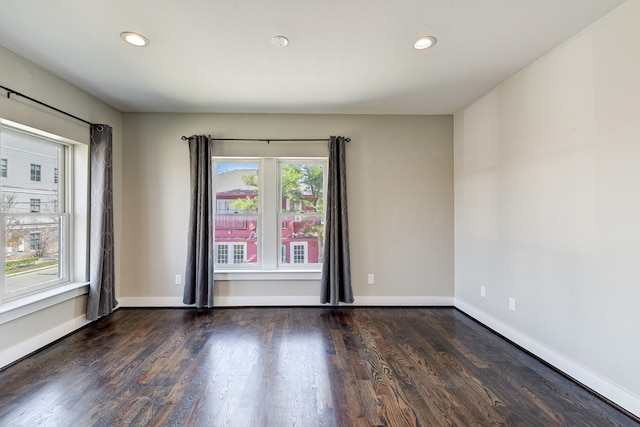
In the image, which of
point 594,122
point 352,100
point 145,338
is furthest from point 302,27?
Result: point 145,338

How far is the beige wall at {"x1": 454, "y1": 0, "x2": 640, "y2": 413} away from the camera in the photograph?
1826mm

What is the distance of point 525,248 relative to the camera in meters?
2.67

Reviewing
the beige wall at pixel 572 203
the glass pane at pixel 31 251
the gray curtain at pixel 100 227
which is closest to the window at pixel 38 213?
the glass pane at pixel 31 251

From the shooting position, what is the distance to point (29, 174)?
272cm

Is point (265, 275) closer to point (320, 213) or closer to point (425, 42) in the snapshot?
point (320, 213)

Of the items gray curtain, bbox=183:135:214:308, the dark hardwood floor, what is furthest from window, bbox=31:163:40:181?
the dark hardwood floor

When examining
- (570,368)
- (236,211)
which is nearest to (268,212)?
(236,211)

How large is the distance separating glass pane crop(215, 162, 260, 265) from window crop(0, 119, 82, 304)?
1.44 meters

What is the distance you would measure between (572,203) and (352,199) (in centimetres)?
223

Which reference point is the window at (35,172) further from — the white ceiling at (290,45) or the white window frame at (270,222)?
the white window frame at (270,222)

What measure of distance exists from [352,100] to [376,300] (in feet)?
8.41

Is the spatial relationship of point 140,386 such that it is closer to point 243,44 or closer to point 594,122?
point 243,44

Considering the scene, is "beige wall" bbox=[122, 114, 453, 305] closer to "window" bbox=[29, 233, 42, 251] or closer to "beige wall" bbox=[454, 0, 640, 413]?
"beige wall" bbox=[454, 0, 640, 413]

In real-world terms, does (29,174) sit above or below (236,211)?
above
